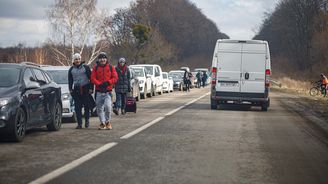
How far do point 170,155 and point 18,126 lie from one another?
312 centimetres

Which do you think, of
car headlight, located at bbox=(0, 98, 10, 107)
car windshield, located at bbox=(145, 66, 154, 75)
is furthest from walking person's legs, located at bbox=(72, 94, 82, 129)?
car windshield, located at bbox=(145, 66, 154, 75)

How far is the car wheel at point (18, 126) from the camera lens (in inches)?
415

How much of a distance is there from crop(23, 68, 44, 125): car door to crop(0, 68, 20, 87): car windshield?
0.19 meters

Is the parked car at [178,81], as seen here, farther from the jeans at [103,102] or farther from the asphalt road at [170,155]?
the jeans at [103,102]

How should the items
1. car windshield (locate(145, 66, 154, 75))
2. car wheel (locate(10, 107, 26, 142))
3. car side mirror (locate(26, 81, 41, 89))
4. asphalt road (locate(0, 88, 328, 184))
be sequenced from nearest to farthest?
asphalt road (locate(0, 88, 328, 184)) < car wheel (locate(10, 107, 26, 142)) < car side mirror (locate(26, 81, 41, 89)) < car windshield (locate(145, 66, 154, 75))

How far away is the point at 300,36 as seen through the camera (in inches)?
3497

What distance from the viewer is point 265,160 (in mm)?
9266

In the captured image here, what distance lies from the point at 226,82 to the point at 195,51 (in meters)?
126

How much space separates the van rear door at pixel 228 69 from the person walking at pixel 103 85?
795 cm

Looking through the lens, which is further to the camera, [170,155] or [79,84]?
[79,84]

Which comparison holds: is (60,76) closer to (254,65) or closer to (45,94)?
(45,94)

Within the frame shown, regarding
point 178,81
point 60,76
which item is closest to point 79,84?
point 60,76

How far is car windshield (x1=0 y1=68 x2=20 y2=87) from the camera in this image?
36.5ft

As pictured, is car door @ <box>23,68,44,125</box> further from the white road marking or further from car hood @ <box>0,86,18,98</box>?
the white road marking
